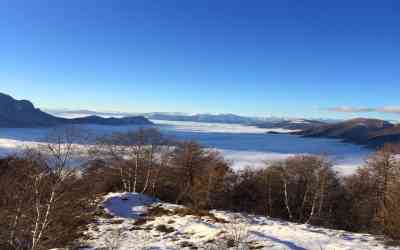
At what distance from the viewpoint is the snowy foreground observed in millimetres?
14820

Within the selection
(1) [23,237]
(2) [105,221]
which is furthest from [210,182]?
(1) [23,237]

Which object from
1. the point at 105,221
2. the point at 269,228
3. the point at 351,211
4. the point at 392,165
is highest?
the point at 392,165

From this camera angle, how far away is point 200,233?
59.6 feet

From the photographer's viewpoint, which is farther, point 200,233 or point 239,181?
point 239,181

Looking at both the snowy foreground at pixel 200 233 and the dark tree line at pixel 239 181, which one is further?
the dark tree line at pixel 239 181

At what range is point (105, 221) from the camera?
23672 millimetres

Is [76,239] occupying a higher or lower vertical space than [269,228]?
lower

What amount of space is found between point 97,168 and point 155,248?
3696 centimetres

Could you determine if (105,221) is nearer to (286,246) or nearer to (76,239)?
(76,239)

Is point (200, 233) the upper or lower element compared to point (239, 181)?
upper

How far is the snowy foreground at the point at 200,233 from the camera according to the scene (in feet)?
48.6

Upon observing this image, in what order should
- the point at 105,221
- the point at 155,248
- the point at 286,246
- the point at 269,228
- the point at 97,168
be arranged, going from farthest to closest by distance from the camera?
the point at 97,168 < the point at 105,221 < the point at 269,228 < the point at 155,248 < the point at 286,246

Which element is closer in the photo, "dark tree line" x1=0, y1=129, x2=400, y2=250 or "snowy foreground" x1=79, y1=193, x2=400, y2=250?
"snowy foreground" x1=79, y1=193, x2=400, y2=250

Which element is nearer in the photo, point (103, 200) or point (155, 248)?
point (155, 248)
